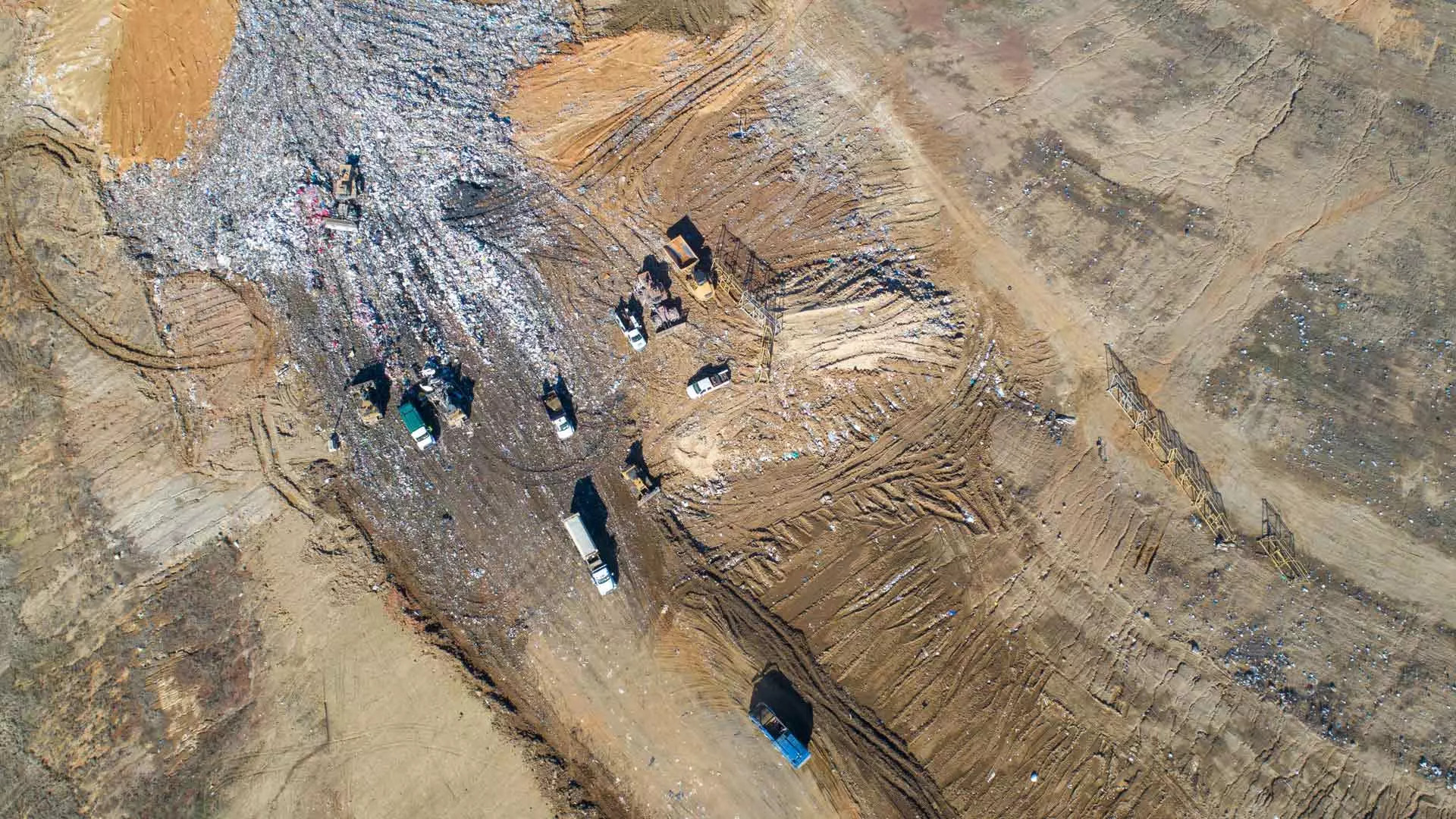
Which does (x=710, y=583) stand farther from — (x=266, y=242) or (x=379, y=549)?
(x=266, y=242)

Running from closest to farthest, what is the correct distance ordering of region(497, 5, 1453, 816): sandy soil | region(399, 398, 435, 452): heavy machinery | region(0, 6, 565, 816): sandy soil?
region(497, 5, 1453, 816): sandy soil → region(0, 6, 565, 816): sandy soil → region(399, 398, 435, 452): heavy machinery

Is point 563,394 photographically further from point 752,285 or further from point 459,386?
point 752,285

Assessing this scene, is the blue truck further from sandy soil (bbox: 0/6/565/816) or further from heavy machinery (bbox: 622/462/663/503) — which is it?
heavy machinery (bbox: 622/462/663/503)

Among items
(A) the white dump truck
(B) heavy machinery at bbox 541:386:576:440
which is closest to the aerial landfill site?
(A) the white dump truck

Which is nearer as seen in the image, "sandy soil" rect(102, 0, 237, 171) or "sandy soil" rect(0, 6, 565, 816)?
"sandy soil" rect(0, 6, 565, 816)

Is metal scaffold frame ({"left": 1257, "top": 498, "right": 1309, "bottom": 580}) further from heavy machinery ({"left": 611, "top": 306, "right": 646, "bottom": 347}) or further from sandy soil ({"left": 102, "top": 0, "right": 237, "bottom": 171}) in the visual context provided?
sandy soil ({"left": 102, "top": 0, "right": 237, "bottom": 171})

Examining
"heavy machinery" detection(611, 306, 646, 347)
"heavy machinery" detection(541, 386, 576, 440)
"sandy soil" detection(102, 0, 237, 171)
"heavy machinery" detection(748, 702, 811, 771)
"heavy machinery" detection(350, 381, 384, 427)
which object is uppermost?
"sandy soil" detection(102, 0, 237, 171)

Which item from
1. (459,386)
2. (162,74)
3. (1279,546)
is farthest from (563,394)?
(1279,546)

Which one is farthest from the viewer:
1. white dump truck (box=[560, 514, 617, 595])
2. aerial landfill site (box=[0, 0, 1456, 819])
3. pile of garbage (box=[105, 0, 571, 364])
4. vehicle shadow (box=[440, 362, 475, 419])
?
pile of garbage (box=[105, 0, 571, 364])

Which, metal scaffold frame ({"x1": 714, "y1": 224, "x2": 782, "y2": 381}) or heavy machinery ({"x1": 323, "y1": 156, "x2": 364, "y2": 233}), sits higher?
heavy machinery ({"x1": 323, "y1": 156, "x2": 364, "y2": 233})
